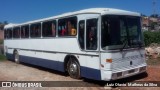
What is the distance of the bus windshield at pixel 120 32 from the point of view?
977 centimetres

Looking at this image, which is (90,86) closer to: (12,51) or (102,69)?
(102,69)

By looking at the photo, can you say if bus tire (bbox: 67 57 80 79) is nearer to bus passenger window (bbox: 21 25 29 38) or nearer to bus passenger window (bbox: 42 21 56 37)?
bus passenger window (bbox: 42 21 56 37)

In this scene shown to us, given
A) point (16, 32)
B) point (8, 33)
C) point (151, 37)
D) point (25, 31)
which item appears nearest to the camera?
point (25, 31)

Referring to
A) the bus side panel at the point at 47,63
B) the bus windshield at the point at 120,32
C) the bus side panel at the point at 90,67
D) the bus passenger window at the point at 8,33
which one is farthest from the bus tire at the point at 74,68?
the bus passenger window at the point at 8,33

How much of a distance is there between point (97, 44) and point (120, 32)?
3.35 ft

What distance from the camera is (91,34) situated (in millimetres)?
10383

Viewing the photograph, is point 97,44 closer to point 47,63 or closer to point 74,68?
point 74,68

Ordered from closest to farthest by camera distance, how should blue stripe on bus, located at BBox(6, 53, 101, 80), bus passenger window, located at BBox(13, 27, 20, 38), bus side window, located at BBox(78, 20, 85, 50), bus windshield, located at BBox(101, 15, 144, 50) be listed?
bus windshield, located at BBox(101, 15, 144, 50), blue stripe on bus, located at BBox(6, 53, 101, 80), bus side window, located at BBox(78, 20, 85, 50), bus passenger window, located at BBox(13, 27, 20, 38)

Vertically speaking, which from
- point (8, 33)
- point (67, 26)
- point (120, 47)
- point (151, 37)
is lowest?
point (120, 47)

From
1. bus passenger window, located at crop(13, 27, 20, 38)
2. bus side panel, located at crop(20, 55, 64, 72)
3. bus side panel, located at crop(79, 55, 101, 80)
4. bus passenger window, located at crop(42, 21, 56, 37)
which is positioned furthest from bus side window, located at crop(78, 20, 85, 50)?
bus passenger window, located at crop(13, 27, 20, 38)

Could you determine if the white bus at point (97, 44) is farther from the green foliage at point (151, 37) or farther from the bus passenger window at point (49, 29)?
the green foliage at point (151, 37)

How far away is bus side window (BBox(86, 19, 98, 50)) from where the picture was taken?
10164mm

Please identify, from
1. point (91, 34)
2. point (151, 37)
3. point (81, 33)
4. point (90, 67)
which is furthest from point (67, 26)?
point (151, 37)

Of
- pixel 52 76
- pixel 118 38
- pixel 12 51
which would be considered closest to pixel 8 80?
pixel 52 76
